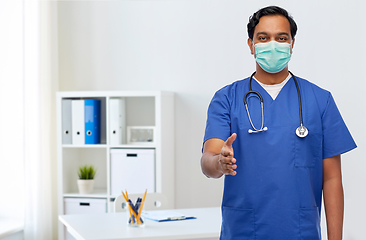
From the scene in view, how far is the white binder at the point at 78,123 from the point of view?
3.51 meters

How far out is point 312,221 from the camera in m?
1.29

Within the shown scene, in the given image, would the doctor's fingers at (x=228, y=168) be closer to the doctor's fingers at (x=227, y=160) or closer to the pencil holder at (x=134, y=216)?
the doctor's fingers at (x=227, y=160)

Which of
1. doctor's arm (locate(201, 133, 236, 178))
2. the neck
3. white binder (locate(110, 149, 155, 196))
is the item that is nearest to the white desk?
white binder (locate(110, 149, 155, 196))

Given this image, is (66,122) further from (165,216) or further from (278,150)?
(278,150)

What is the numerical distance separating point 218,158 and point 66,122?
2.54m

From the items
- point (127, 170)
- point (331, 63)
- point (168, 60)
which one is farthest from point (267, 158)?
point (168, 60)

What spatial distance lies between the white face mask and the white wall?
1.84 metres

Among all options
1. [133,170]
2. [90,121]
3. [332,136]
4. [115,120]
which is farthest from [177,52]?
[332,136]

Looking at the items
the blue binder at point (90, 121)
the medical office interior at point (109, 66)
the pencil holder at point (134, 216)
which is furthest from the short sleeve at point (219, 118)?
the blue binder at point (90, 121)

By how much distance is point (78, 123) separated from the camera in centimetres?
352

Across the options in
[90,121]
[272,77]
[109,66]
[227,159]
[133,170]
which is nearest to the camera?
[227,159]

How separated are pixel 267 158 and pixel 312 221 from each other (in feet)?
0.75

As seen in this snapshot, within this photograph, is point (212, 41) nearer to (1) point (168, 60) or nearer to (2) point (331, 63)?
(1) point (168, 60)

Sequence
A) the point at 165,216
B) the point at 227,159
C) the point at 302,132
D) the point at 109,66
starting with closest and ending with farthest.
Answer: the point at 227,159
the point at 302,132
the point at 165,216
the point at 109,66
